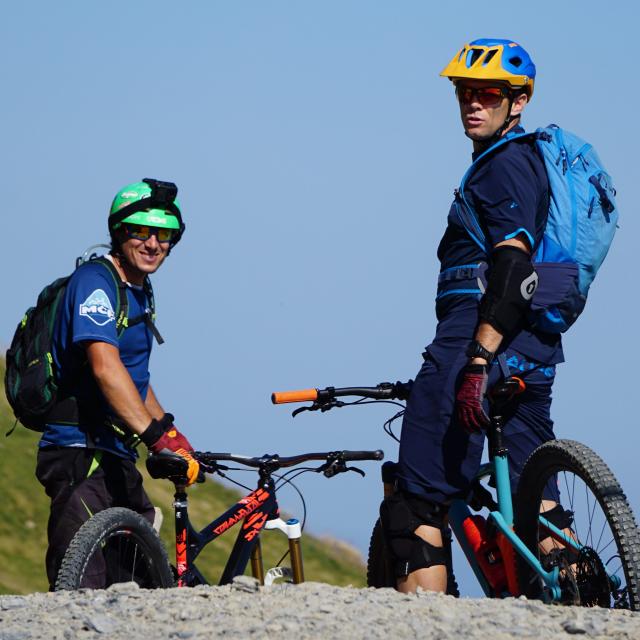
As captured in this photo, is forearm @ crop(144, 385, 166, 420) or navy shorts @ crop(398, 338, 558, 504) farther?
forearm @ crop(144, 385, 166, 420)

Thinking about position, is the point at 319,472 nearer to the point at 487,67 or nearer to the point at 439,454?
the point at 439,454

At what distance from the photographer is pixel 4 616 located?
5.92 m

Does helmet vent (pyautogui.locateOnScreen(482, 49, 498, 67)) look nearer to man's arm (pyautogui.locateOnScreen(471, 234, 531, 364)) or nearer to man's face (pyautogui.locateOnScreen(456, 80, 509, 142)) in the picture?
man's face (pyautogui.locateOnScreen(456, 80, 509, 142))

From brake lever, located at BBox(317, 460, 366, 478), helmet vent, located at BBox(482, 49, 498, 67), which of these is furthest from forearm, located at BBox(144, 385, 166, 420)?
helmet vent, located at BBox(482, 49, 498, 67)

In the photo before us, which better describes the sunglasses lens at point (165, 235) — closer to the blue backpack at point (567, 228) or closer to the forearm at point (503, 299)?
the blue backpack at point (567, 228)

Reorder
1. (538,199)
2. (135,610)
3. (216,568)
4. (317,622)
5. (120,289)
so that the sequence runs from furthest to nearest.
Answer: (216,568), (120,289), (538,199), (135,610), (317,622)

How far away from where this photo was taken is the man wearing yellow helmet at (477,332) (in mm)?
6570

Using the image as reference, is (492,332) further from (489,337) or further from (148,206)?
(148,206)

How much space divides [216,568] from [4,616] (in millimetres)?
15767

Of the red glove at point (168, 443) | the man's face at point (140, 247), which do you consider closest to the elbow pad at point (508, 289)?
the red glove at point (168, 443)

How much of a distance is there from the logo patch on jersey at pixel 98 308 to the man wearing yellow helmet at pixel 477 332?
5.42ft

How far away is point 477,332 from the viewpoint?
6.61m

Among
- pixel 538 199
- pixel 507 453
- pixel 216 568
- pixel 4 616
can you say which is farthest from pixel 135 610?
pixel 216 568

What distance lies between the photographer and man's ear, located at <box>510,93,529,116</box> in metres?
7.05
